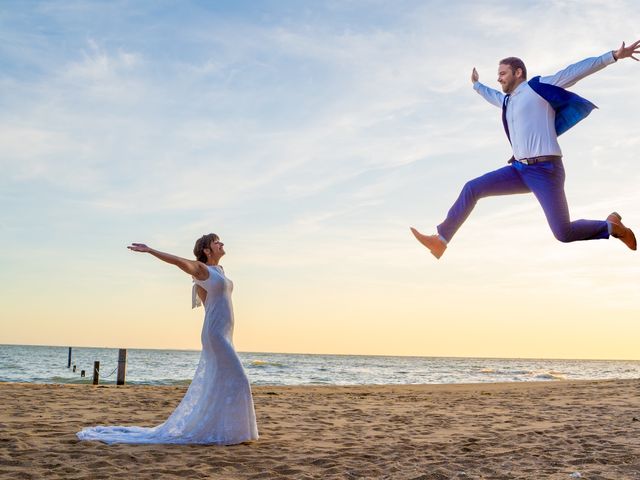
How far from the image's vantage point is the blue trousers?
181 inches

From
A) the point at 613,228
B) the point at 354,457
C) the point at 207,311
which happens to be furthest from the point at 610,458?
the point at 207,311

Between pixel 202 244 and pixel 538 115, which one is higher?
pixel 538 115

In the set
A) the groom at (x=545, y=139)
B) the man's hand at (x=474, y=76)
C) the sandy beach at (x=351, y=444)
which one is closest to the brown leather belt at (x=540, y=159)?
the groom at (x=545, y=139)

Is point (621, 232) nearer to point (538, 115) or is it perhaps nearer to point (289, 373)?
point (538, 115)

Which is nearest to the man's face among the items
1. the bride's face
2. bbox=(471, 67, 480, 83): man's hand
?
bbox=(471, 67, 480, 83): man's hand

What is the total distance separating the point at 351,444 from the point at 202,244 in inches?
121

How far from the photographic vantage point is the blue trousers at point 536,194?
15.1 ft

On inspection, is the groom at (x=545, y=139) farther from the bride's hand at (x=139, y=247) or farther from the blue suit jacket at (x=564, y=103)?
the bride's hand at (x=139, y=247)

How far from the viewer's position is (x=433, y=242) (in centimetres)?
500

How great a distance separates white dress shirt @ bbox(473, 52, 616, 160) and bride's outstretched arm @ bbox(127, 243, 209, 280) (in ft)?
10.5

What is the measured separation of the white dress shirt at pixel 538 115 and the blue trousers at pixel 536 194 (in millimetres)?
116

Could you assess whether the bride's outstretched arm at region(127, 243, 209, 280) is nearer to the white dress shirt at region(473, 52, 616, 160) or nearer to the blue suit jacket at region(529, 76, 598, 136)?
the white dress shirt at region(473, 52, 616, 160)

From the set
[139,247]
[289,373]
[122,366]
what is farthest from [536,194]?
[289,373]

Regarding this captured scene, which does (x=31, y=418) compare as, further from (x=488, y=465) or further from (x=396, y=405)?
(x=396, y=405)
